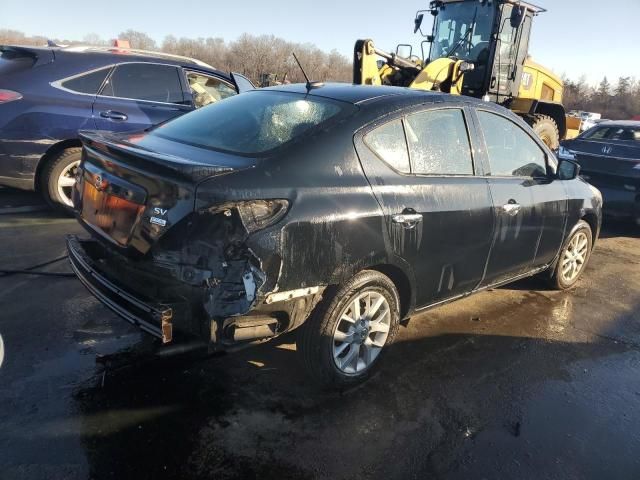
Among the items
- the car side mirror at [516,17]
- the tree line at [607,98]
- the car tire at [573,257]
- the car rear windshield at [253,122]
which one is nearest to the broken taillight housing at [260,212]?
the car rear windshield at [253,122]

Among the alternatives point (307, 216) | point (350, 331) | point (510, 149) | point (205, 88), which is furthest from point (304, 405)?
point (205, 88)

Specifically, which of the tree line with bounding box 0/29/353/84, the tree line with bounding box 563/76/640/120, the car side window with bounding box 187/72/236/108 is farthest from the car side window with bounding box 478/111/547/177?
the tree line with bounding box 563/76/640/120

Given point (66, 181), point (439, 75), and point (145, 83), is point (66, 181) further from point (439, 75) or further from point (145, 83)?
point (439, 75)

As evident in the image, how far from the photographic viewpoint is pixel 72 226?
18.0 feet

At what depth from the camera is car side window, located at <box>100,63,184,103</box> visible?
19.3 feet

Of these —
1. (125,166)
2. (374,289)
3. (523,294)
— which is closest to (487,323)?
(523,294)

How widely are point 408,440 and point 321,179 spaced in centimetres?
143

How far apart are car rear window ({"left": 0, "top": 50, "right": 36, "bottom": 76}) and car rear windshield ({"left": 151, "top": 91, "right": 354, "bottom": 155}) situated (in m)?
3.00

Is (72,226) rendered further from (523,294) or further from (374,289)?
(523,294)

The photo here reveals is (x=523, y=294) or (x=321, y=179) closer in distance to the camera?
(x=321, y=179)

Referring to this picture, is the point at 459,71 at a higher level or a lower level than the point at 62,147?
higher

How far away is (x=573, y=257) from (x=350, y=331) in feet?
9.82

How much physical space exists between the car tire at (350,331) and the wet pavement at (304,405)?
0.48 ft

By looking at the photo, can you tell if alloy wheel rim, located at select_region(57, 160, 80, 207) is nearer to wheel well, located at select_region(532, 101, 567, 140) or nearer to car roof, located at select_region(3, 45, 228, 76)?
car roof, located at select_region(3, 45, 228, 76)
